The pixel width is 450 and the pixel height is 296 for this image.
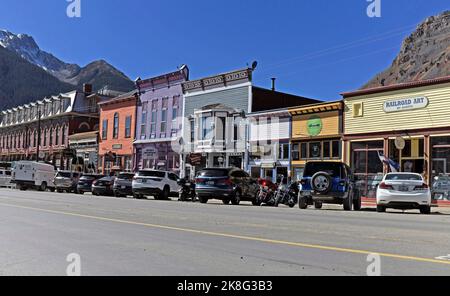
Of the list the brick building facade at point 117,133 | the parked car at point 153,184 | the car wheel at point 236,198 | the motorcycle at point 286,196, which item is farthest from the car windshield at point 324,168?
the brick building facade at point 117,133

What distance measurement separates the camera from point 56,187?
3866 cm

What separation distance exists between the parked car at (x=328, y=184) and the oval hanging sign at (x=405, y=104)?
27.7 ft

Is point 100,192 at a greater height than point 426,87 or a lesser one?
lesser

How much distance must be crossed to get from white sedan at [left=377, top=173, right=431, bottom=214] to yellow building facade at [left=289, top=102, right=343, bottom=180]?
1219 centimetres

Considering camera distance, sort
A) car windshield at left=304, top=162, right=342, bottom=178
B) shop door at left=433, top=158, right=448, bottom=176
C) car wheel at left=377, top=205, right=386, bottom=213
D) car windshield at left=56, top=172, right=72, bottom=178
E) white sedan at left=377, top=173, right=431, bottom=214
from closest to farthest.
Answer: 1. white sedan at left=377, top=173, right=431, bottom=214
2. car wheel at left=377, top=205, right=386, bottom=213
3. car windshield at left=304, top=162, right=342, bottom=178
4. shop door at left=433, top=158, right=448, bottom=176
5. car windshield at left=56, top=172, right=72, bottom=178

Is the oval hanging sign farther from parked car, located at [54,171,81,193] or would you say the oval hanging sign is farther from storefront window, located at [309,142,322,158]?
parked car, located at [54,171,81,193]

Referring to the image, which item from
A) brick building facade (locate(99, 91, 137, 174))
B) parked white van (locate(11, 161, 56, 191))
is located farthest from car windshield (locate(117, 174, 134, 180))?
brick building facade (locate(99, 91, 137, 174))

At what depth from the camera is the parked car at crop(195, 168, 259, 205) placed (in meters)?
23.9

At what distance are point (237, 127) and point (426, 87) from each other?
14.7m

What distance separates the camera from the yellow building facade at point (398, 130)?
25.8 metres

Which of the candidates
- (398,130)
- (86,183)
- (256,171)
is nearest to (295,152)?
(256,171)

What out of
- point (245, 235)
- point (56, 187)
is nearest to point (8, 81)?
point (56, 187)
